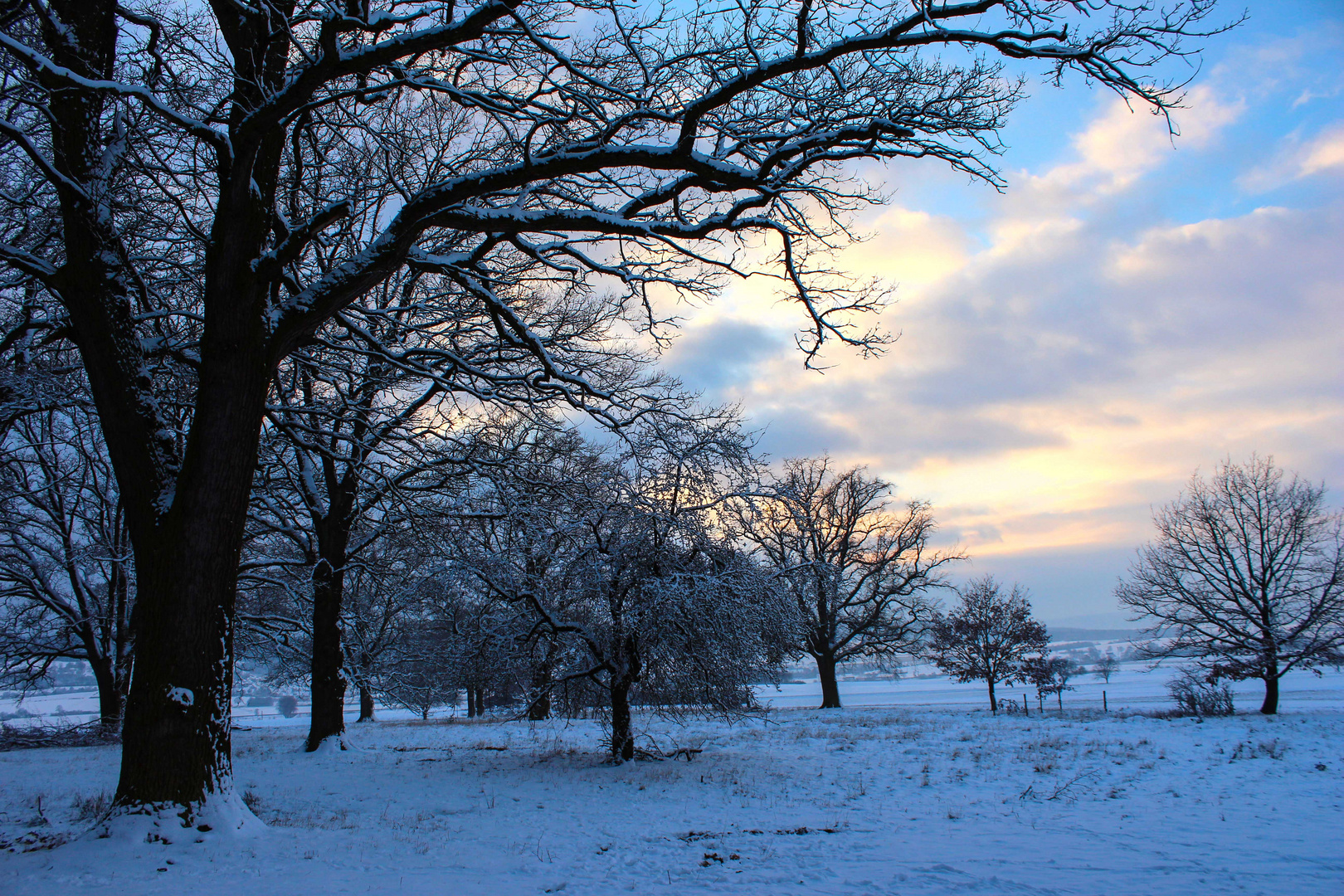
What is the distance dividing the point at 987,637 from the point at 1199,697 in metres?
6.92

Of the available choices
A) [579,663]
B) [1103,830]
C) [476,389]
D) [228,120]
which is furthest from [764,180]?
[579,663]

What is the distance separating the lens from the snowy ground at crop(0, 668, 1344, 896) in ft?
16.7

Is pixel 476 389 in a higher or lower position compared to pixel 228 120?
lower

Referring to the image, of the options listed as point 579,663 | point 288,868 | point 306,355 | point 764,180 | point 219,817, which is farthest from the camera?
point 579,663

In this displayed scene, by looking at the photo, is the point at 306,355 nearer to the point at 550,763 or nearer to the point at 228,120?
the point at 228,120

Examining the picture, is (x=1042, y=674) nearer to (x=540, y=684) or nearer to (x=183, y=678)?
(x=540, y=684)

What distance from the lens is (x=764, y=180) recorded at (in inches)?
246

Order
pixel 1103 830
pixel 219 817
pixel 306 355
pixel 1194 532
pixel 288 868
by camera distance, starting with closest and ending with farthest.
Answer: pixel 288 868 < pixel 219 817 < pixel 1103 830 < pixel 306 355 < pixel 1194 532

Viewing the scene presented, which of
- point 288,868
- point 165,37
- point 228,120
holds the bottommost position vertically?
point 288,868

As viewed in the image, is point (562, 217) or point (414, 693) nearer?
point (562, 217)

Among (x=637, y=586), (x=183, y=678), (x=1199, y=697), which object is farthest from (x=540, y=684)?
(x=1199, y=697)

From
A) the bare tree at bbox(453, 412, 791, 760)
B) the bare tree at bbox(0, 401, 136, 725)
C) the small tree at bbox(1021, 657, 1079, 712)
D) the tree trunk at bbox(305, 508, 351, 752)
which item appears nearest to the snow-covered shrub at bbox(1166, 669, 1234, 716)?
the small tree at bbox(1021, 657, 1079, 712)

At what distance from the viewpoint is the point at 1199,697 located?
22.2m

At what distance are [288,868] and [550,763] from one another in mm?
7702
